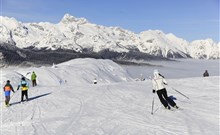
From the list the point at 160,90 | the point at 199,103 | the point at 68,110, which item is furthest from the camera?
the point at 199,103

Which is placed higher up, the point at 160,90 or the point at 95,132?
the point at 160,90

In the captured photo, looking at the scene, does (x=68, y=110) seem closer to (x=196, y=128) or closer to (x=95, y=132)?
(x=95, y=132)

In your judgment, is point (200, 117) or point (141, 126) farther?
point (200, 117)

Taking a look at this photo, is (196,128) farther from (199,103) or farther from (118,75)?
(118,75)

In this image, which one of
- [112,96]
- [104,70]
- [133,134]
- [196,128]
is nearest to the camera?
[133,134]

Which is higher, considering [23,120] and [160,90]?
[160,90]

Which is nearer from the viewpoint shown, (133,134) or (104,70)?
(133,134)

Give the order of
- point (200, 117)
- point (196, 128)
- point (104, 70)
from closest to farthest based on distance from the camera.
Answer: point (196, 128), point (200, 117), point (104, 70)

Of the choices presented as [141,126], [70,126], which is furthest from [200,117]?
[70,126]

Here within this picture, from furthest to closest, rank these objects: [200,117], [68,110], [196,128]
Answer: [68,110] → [200,117] → [196,128]

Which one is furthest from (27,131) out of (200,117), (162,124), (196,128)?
(200,117)

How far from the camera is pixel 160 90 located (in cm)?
1688

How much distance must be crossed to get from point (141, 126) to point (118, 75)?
83273 mm

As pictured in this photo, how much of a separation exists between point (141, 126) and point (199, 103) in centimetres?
704
